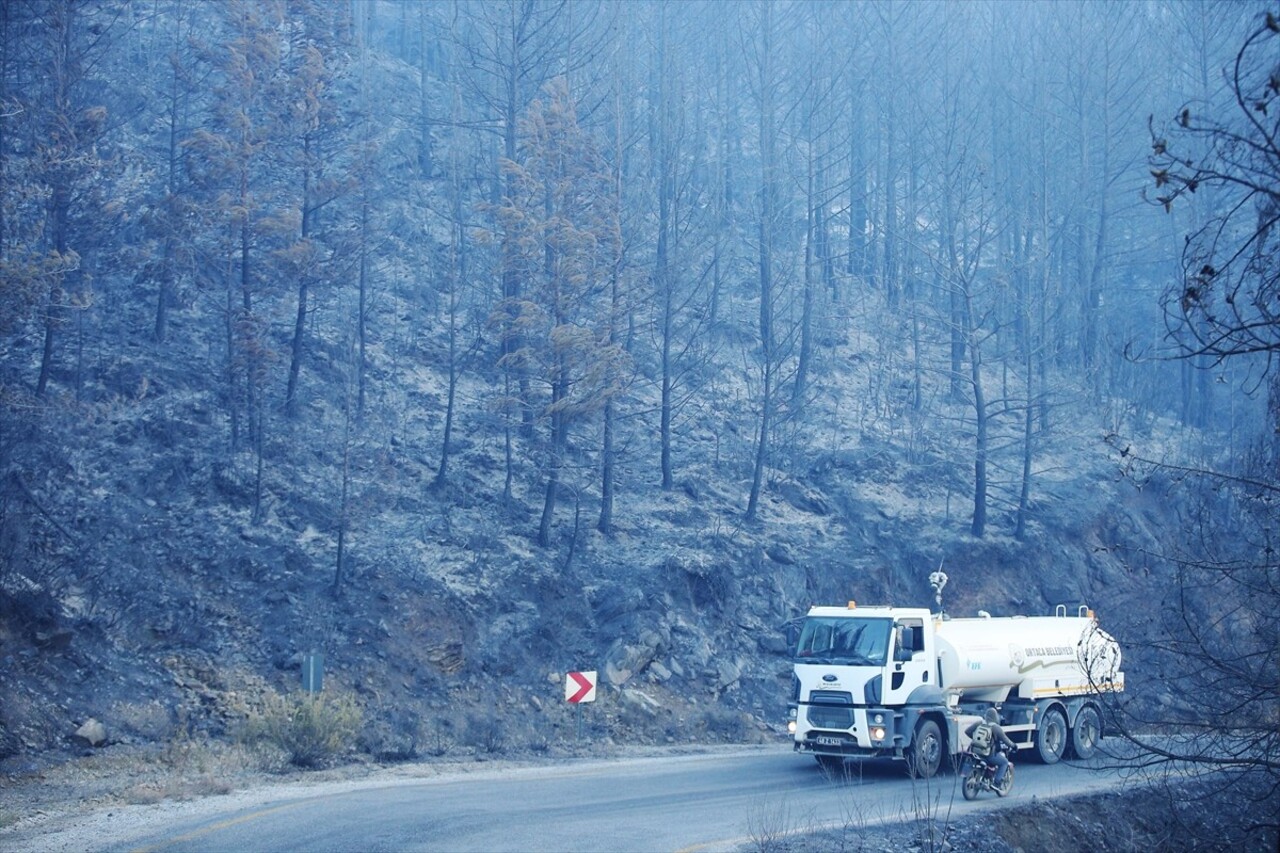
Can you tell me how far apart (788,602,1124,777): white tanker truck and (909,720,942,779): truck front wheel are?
16mm

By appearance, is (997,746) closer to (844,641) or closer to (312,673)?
(844,641)

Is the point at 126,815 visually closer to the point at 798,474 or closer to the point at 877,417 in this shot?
the point at 798,474

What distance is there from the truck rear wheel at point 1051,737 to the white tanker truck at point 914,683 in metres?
0.04

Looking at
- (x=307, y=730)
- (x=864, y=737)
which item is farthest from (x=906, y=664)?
(x=307, y=730)

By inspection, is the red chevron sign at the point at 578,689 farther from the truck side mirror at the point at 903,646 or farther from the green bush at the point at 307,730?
the truck side mirror at the point at 903,646

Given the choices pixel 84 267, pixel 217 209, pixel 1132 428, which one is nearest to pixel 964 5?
pixel 1132 428

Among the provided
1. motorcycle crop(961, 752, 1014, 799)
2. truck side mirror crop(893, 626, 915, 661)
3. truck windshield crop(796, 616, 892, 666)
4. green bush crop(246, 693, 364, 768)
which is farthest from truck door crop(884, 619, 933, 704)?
green bush crop(246, 693, 364, 768)

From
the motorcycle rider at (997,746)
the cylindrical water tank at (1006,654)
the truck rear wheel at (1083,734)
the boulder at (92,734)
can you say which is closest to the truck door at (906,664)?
the cylindrical water tank at (1006,654)

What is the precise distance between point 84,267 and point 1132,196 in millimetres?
43192

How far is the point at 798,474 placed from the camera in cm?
3416

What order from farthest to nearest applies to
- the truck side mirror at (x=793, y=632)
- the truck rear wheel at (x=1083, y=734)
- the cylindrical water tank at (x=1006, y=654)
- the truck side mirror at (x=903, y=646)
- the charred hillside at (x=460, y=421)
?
the charred hillside at (x=460, y=421), the truck rear wheel at (x=1083, y=734), the truck side mirror at (x=793, y=632), the cylindrical water tank at (x=1006, y=654), the truck side mirror at (x=903, y=646)

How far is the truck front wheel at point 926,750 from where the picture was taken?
1748cm

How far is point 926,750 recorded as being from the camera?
17.7 m

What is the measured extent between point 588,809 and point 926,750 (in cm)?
627
